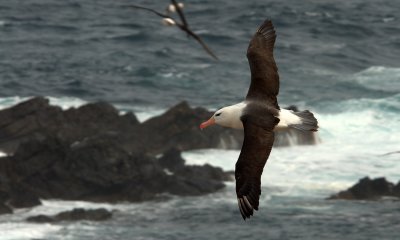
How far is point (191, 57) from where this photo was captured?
6994cm

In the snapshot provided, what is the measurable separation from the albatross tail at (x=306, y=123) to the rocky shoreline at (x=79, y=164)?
77.6 ft

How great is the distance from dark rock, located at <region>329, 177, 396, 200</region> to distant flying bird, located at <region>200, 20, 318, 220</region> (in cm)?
2417

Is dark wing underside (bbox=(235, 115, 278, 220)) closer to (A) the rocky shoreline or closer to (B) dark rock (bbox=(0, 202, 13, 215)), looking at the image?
(B) dark rock (bbox=(0, 202, 13, 215))

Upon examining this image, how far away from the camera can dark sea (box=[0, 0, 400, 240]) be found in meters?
40.9

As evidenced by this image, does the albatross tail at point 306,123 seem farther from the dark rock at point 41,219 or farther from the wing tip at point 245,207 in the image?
the dark rock at point 41,219

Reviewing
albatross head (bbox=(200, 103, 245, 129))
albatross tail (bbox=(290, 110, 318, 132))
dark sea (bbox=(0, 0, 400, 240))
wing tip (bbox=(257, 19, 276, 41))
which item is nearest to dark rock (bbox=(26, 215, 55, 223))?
dark sea (bbox=(0, 0, 400, 240))

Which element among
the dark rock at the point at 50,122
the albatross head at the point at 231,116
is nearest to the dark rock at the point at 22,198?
the dark rock at the point at 50,122

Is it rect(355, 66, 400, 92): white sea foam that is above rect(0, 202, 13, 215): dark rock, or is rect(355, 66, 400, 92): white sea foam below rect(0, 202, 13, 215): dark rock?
above

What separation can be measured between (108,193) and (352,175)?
9.78 m

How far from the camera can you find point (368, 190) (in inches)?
1735

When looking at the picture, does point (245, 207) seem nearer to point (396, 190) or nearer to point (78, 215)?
point (78, 215)

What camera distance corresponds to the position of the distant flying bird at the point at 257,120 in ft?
58.2

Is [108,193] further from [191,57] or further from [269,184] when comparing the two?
[191,57]

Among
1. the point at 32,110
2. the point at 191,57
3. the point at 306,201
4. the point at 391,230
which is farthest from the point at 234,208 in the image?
the point at 191,57
